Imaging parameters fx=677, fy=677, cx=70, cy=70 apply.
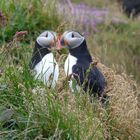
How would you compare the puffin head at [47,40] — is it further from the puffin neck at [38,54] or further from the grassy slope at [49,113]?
the grassy slope at [49,113]

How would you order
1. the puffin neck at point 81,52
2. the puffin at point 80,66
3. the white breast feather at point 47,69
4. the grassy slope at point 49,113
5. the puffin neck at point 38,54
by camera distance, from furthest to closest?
the puffin neck at point 81,52, the puffin neck at point 38,54, the puffin at point 80,66, the white breast feather at point 47,69, the grassy slope at point 49,113

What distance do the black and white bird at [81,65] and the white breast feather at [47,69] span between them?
0.44 feet

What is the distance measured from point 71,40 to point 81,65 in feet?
1.08

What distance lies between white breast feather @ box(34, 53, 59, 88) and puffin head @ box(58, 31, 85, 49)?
259 millimetres

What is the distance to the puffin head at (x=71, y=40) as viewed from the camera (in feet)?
19.8

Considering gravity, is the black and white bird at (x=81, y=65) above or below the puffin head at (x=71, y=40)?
below

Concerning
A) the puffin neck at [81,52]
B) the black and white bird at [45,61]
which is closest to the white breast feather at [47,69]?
the black and white bird at [45,61]

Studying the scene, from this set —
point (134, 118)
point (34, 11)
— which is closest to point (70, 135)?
point (134, 118)

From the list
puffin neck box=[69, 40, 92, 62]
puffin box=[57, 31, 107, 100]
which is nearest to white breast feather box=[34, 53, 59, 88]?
puffin box=[57, 31, 107, 100]

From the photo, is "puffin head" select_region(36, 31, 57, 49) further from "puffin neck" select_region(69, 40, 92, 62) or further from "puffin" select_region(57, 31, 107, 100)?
"puffin neck" select_region(69, 40, 92, 62)

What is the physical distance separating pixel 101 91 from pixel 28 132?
48.7 inches

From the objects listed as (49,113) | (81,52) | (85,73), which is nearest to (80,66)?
(85,73)

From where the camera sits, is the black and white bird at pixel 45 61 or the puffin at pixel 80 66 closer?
the black and white bird at pixel 45 61

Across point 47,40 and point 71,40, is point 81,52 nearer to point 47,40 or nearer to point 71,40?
point 71,40
